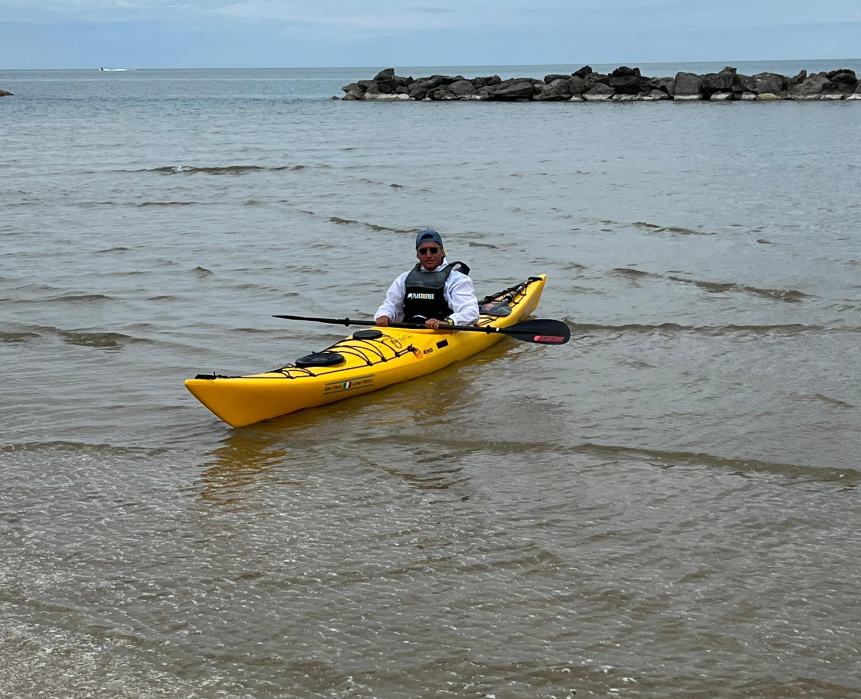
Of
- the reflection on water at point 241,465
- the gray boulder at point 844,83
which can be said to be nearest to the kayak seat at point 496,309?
the reflection on water at point 241,465

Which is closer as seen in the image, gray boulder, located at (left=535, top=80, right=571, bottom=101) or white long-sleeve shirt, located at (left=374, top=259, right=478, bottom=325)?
white long-sleeve shirt, located at (left=374, top=259, right=478, bottom=325)

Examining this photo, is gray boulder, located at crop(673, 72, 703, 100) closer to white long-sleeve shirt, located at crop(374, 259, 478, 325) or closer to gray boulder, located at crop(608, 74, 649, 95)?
gray boulder, located at crop(608, 74, 649, 95)

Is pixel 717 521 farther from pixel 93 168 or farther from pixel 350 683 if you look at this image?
pixel 93 168

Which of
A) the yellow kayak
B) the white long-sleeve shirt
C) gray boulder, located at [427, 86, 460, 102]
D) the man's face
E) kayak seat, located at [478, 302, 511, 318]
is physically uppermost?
gray boulder, located at [427, 86, 460, 102]

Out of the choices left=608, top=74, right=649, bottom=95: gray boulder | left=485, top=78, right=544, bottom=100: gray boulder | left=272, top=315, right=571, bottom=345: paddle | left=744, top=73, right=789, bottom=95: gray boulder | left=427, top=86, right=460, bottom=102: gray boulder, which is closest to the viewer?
left=272, top=315, right=571, bottom=345: paddle

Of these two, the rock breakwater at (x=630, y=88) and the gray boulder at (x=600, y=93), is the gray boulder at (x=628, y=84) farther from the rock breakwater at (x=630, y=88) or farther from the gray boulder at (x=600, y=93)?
the gray boulder at (x=600, y=93)

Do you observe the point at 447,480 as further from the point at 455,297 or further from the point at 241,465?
the point at 455,297

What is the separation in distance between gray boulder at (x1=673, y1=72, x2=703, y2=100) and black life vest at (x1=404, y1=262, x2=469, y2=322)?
57.2 metres

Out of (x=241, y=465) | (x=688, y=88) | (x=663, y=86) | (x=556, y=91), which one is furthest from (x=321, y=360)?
(x=556, y=91)

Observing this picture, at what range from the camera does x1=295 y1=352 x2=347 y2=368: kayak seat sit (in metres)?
7.84

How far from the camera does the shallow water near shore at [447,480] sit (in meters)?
4.39

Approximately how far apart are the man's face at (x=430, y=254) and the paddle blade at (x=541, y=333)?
2.72 ft

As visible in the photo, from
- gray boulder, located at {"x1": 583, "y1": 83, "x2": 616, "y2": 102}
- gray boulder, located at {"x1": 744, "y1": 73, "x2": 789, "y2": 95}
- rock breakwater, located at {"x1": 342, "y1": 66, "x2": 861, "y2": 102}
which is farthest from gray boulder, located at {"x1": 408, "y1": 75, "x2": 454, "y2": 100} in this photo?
gray boulder, located at {"x1": 744, "y1": 73, "x2": 789, "y2": 95}

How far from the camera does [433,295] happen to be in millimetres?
9078
